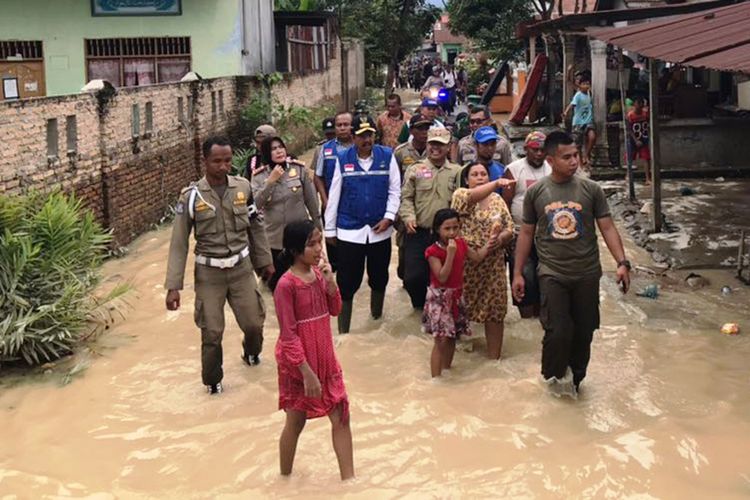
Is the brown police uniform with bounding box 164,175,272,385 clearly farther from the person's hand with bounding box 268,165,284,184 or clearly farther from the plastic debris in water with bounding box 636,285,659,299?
the plastic debris in water with bounding box 636,285,659,299

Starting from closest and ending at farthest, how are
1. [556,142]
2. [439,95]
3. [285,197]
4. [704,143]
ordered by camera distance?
1. [556,142]
2. [285,197]
3. [704,143]
4. [439,95]

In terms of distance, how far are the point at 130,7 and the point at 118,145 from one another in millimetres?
8492

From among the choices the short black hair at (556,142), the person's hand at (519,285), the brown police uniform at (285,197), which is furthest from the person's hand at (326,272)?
the brown police uniform at (285,197)

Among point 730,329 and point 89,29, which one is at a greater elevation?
point 89,29

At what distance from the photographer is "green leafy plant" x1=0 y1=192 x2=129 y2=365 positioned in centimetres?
651

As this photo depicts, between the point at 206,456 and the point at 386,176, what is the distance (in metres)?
2.79

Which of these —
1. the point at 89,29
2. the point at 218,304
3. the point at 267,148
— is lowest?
the point at 218,304

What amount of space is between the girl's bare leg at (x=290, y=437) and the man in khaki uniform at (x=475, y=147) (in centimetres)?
326

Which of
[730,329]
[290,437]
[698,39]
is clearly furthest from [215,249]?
[698,39]

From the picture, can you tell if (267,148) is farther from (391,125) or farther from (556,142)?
(391,125)

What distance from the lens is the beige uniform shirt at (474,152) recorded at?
7539mm

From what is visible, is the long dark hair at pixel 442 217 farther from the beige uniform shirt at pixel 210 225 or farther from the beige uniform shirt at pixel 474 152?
the beige uniform shirt at pixel 474 152

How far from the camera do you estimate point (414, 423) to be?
5.56 meters

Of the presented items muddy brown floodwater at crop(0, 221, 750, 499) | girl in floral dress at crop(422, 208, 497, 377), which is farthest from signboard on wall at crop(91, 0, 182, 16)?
girl in floral dress at crop(422, 208, 497, 377)
